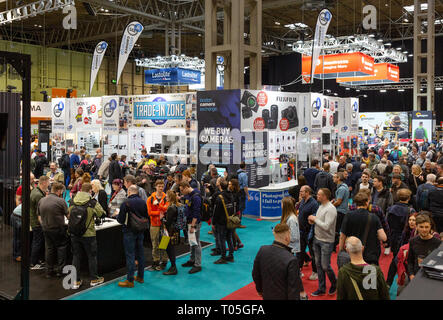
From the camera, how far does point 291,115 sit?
11195 millimetres

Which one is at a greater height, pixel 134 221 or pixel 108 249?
pixel 134 221

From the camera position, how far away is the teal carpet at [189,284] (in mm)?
5152

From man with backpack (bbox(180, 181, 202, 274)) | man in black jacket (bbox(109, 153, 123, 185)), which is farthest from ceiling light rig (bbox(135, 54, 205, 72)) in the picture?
man with backpack (bbox(180, 181, 202, 274))

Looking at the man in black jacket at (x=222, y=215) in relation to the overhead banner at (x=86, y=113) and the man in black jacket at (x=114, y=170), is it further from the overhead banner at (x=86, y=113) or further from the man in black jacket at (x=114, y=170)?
the overhead banner at (x=86, y=113)

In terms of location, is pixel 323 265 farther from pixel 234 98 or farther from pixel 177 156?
pixel 177 156

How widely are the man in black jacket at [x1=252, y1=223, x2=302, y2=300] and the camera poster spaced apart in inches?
264

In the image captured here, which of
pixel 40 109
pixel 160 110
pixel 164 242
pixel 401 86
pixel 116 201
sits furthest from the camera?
pixel 401 86

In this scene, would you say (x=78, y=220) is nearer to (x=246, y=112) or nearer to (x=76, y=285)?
(x=76, y=285)

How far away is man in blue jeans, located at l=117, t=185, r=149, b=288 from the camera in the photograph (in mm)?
5156

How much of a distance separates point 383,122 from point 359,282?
25808 mm

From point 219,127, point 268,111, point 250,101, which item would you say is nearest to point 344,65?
point 268,111

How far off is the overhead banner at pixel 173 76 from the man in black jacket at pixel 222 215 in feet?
39.3

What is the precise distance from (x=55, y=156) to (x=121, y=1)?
7.14m

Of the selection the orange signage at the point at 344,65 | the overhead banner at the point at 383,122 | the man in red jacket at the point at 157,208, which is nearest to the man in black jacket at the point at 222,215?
the man in red jacket at the point at 157,208
